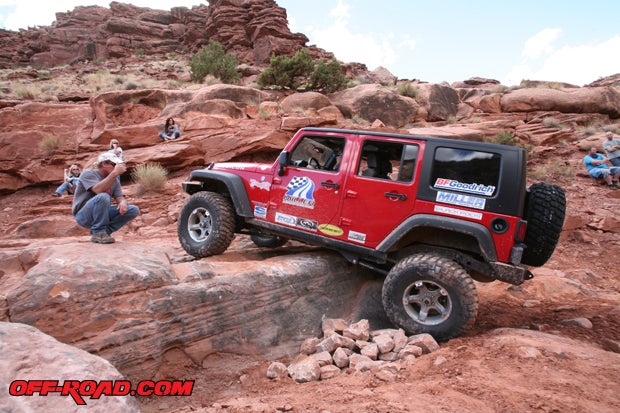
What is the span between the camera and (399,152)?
449 centimetres

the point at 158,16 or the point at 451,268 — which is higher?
the point at 158,16

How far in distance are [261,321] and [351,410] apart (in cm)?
175

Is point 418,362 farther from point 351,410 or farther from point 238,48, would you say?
point 238,48

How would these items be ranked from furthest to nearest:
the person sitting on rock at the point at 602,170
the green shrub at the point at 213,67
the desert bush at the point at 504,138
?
the green shrub at the point at 213,67 < the desert bush at the point at 504,138 < the person sitting on rock at the point at 602,170

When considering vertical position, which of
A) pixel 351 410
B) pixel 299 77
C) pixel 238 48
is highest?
pixel 238 48

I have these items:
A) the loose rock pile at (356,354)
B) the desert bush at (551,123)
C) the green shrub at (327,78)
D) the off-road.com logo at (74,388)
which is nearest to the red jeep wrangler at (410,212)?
the loose rock pile at (356,354)

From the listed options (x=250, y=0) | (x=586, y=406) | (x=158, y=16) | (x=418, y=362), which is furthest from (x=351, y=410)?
(x=158, y=16)

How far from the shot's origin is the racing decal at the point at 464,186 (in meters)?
3.83

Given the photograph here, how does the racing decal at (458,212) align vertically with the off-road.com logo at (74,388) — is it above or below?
above

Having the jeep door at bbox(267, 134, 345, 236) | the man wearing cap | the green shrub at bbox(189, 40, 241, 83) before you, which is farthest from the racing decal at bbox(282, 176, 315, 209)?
the green shrub at bbox(189, 40, 241, 83)

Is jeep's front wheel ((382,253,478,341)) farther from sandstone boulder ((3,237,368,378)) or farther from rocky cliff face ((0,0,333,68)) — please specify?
rocky cliff face ((0,0,333,68))

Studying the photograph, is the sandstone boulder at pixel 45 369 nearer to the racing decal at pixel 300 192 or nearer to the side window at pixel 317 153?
the racing decal at pixel 300 192

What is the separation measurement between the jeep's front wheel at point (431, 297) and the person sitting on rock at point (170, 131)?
32.7 feet

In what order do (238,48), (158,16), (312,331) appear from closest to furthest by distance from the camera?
(312,331), (238,48), (158,16)
